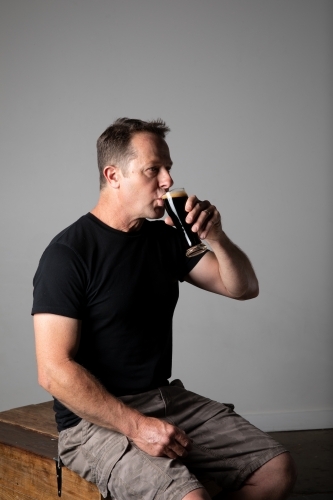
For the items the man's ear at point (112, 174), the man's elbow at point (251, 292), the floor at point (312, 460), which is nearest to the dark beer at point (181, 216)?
the man's ear at point (112, 174)

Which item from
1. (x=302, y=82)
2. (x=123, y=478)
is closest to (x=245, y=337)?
(x=302, y=82)

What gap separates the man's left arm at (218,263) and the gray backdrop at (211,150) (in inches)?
60.6

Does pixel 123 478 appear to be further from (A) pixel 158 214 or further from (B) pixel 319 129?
(B) pixel 319 129

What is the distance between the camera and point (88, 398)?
1.81m

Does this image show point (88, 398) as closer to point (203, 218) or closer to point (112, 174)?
point (203, 218)

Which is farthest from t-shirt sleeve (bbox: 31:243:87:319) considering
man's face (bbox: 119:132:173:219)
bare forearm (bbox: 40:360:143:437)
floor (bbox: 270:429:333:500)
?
floor (bbox: 270:429:333:500)

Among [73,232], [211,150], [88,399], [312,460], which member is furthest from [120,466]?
[211,150]

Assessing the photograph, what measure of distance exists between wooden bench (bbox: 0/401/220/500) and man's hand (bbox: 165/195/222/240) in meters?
0.81

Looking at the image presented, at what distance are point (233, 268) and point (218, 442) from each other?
0.58 meters

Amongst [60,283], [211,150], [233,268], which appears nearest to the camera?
[60,283]

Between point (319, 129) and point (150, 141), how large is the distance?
6.56 ft

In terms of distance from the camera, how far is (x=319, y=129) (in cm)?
389

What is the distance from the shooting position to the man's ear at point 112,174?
219 centimetres

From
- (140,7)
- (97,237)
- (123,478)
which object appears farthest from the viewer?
(140,7)
